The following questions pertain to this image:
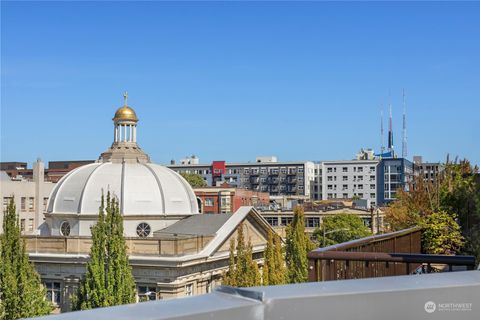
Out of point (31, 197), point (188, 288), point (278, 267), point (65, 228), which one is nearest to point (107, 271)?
point (188, 288)

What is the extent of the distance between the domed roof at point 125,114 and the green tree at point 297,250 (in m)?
20.6

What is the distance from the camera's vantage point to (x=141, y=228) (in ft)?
143

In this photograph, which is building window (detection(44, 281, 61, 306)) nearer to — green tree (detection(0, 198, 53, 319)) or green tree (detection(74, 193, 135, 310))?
green tree (detection(74, 193, 135, 310))

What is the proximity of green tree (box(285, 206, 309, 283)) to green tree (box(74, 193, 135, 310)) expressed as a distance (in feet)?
31.9

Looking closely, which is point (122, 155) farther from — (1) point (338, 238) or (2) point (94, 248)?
(1) point (338, 238)

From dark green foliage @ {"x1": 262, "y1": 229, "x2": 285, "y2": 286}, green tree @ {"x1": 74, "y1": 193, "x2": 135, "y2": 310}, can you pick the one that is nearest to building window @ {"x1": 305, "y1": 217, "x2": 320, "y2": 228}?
dark green foliage @ {"x1": 262, "y1": 229, "x2": 285, "y2": 286}

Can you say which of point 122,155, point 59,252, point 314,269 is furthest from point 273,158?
point 314,269

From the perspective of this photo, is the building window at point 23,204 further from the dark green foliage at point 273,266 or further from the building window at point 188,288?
the dark green foliage at point 273,266

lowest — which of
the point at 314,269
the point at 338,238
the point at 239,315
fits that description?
the point at 338,238

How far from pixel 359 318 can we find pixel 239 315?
0.54 meters

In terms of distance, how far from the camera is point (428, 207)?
1791cm

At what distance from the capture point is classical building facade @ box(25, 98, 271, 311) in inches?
1405

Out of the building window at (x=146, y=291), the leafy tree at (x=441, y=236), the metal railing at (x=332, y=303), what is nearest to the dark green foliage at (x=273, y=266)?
the building window at (x=146, y=291)

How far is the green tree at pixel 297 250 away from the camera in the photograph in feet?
110
